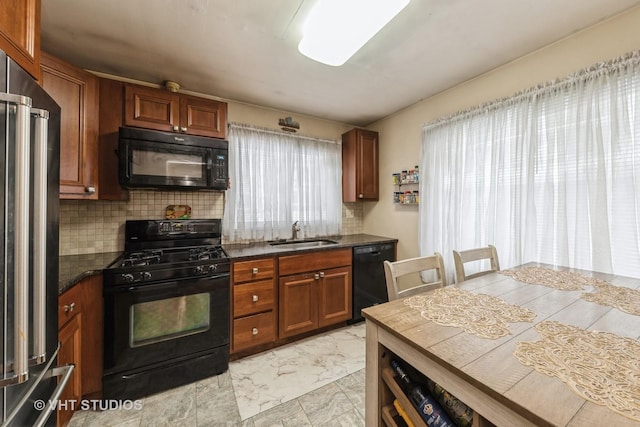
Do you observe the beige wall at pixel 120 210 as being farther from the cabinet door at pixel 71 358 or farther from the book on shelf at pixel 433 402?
the book on shelf at pixel 433 402

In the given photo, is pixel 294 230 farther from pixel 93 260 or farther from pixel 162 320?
pixel 93 260

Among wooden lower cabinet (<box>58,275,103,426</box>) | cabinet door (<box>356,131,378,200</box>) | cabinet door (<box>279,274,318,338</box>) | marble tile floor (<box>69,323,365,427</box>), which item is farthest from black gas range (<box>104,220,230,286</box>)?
cabinet door (<box>356,131,378,200</box>)

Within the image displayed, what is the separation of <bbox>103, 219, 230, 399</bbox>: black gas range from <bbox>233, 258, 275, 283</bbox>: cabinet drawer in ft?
0.37

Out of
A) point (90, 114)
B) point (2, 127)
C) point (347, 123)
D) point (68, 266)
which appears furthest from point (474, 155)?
point (68, 266)

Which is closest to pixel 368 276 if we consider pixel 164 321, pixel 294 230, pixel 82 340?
pixel 294 230

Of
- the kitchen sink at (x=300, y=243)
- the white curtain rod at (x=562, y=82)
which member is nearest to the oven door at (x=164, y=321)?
the kitchen sink at (x=300, y=243)

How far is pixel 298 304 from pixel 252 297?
1.49ft

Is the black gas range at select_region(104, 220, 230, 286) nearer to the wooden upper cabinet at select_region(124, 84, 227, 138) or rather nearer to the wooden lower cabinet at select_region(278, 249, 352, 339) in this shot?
the wooden lower cabinet at select_region(278, 249, 352, 339)

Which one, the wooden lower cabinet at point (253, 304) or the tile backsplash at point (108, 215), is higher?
the tile backsplash at point (108, 215)

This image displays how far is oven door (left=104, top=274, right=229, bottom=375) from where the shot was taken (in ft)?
5.13

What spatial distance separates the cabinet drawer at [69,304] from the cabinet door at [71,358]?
3 cm

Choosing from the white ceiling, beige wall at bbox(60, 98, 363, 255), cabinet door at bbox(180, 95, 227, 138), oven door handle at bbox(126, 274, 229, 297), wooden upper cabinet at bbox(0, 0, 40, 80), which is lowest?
oven door handle at bbox(126, 274, 229, 297)

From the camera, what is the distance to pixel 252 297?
2049 millimetres

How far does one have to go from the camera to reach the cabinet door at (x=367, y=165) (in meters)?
3.07
